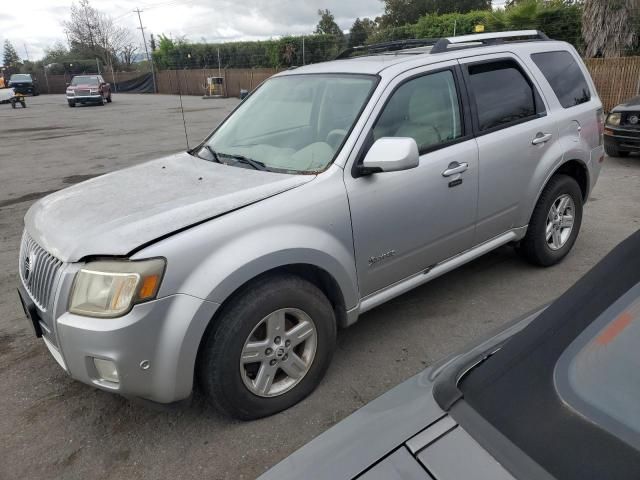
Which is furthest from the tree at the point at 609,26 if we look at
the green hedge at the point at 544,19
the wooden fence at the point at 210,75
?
the wooden fence at the point at 210,75

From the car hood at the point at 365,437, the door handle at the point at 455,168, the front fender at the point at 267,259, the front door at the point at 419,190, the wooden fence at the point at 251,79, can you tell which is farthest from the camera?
the wooden fence at the point at 251,79

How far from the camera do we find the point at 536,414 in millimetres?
1157

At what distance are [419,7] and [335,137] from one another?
54.2m

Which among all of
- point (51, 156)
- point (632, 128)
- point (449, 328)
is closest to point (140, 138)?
point (51, 156)

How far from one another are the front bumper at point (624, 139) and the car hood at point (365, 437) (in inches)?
320

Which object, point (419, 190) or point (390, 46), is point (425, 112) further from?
point (390, 46)

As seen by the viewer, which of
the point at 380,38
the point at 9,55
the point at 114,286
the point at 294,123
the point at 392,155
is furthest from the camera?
the point at 9,55

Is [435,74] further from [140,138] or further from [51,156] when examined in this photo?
[140,138]

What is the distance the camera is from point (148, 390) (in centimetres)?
233

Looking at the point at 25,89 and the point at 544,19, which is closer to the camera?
the point at 544,19

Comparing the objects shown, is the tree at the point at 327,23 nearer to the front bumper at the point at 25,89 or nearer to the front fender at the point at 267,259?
the front bumper at the point at 25,89

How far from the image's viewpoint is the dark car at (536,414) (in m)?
1.06

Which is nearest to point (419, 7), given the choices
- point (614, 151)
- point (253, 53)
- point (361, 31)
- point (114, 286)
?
point (361, 31)

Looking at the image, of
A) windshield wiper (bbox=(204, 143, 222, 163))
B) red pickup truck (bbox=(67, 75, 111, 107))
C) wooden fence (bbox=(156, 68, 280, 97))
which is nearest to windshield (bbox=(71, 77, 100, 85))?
red pickup truck (bbox=(67, 75, 111, 107))
